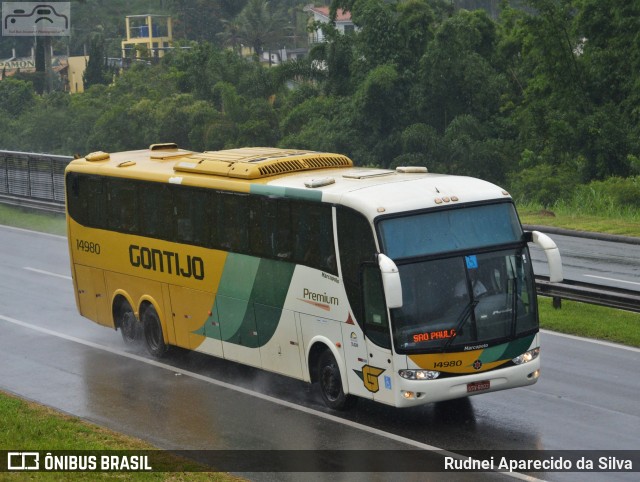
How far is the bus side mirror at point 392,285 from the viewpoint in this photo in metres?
12.8

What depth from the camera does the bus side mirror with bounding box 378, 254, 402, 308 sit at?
1284 cm

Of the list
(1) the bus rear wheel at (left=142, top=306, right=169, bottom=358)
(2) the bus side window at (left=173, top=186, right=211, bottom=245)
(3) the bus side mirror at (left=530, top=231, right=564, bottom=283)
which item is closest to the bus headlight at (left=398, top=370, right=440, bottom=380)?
(3) the bus side mirror at (left=530, top=231, right=564, bottom=283)

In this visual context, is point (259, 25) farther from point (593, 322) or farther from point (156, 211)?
point (156, 211)

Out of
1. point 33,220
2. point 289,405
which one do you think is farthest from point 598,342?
point 33,220

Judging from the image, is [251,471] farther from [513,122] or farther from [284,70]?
[284,70]

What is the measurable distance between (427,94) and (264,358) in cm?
3307

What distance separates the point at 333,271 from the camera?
14594mm

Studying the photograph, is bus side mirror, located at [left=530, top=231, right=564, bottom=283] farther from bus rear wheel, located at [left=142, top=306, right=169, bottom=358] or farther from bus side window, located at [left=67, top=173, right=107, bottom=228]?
bus side window, located at [left=67, top=173, right=107, bottom=228]

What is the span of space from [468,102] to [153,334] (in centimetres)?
3149

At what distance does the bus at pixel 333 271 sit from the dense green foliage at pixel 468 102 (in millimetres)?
22528

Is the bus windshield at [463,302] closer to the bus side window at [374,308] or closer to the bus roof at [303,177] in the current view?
the bus side window at [374,308]

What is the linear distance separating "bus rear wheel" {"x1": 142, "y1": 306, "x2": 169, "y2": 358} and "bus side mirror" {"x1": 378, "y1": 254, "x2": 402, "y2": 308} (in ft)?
22.2

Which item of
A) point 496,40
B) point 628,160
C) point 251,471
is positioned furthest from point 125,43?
point 251,471

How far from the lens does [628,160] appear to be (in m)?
43.2
